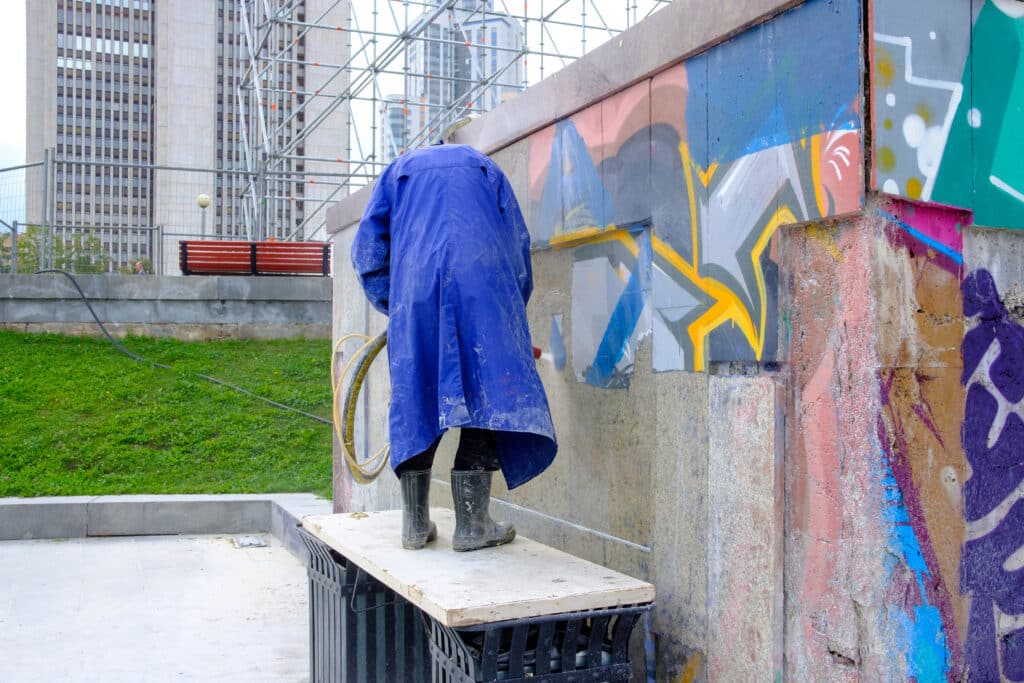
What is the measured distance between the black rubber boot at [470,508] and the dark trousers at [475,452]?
28mm

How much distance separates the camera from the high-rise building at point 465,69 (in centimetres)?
1814

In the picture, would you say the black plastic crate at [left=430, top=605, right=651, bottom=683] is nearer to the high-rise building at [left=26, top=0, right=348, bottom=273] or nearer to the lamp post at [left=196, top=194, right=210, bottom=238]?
the high-rise building at [left=26, top=0, right=348, bottom=273]

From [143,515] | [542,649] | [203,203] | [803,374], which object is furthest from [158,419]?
[803,374]

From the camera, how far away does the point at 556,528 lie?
3.93 m

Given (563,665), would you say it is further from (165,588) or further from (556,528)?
(165,588)

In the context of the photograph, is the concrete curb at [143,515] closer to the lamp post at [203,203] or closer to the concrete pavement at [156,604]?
the concrete pavement at [156,604]

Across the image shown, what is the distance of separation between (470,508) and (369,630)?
72 centimetres

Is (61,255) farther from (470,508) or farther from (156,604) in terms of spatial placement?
(470,508)

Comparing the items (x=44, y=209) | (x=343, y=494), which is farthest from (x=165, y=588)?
(x=44, y=209)

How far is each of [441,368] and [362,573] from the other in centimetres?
93

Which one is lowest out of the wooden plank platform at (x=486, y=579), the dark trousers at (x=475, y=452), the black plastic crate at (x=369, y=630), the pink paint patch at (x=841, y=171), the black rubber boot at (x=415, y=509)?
the black plastic crate at (x=369, y=630)

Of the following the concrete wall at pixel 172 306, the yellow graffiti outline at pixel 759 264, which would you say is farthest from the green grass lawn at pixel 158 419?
the yellow graffiti outline at pixel 759 264

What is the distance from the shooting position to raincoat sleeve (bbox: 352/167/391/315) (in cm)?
345

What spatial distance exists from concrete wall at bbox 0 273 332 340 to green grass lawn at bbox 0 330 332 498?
0.27 m
